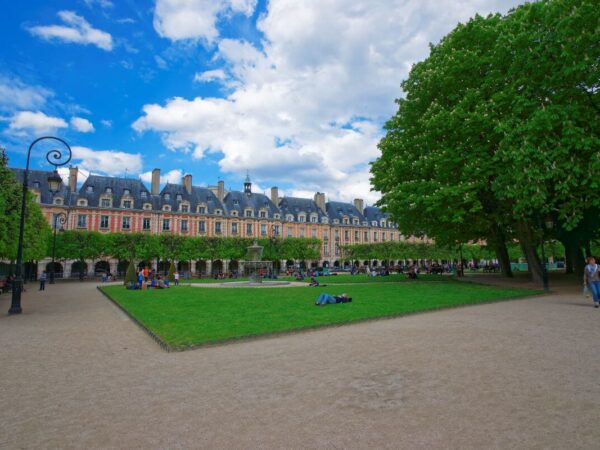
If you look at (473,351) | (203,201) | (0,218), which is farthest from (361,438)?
(203,201)

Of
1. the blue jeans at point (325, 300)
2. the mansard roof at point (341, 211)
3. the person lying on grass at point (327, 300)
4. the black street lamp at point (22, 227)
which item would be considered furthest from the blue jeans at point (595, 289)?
the mansard roof at point (341, 211)

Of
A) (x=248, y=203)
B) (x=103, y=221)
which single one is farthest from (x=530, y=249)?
(x=103, y=221)

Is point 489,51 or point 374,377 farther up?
point 489,51

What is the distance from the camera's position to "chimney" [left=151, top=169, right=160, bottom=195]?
210 ft

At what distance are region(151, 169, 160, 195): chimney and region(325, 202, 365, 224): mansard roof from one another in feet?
121

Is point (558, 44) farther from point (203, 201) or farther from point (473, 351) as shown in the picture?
point (203, 201)

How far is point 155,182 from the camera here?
64250mm

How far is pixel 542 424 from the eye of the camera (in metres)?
4.23

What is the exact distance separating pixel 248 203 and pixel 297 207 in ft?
38.4

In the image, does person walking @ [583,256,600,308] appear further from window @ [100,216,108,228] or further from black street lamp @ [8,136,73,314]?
window @ [100,216,108,228]

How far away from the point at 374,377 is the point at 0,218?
19889 millimetres

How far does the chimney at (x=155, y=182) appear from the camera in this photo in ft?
210

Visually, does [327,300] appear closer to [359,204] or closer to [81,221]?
[81,221]

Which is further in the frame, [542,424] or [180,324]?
→ [180,324]
